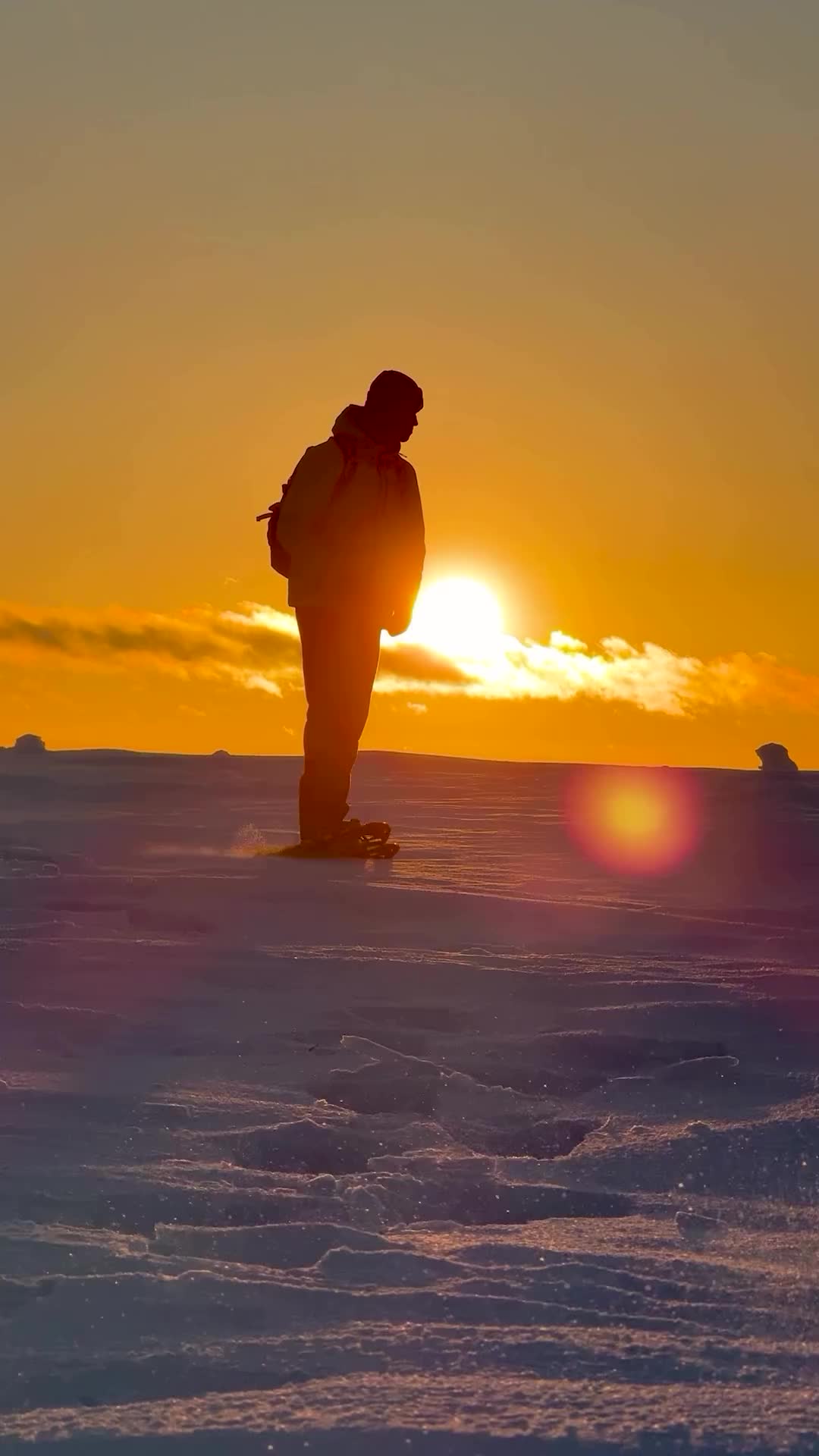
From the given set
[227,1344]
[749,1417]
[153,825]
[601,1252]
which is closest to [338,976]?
[601,1252]

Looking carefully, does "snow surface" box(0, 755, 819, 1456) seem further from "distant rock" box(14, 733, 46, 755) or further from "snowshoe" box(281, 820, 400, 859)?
"distant rock" box(14, 733, 46, 755)

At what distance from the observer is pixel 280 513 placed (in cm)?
721

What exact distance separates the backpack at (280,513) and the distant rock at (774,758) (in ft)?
25.0

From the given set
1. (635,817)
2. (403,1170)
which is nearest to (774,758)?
(635,817)

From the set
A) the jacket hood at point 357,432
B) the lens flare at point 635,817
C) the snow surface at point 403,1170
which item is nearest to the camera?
the snow surface at point 403,1170

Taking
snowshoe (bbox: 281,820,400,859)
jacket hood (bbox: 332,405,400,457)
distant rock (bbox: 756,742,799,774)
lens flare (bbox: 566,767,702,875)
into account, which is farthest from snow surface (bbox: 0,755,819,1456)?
distant rock (bbox: 756,742,799,774)

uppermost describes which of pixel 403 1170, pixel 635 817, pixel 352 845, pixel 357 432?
pixel 357 432

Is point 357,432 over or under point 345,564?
over

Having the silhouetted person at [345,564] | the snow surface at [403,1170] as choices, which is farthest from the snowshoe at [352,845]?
the snow surface at [403,1170]

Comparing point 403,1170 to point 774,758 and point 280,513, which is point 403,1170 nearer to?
point 280,513

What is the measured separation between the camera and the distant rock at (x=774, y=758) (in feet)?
46.2

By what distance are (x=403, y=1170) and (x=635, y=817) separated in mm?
7135

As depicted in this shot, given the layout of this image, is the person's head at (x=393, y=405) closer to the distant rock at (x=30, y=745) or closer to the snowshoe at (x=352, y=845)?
the snowshoe at (x=352, y=845)

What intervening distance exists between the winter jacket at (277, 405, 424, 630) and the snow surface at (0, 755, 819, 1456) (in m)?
1.87
